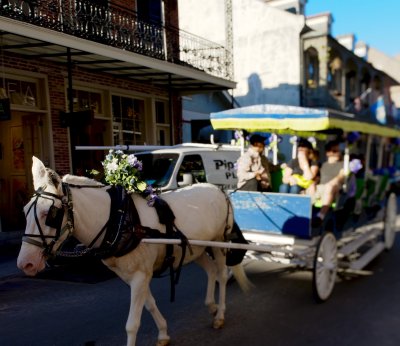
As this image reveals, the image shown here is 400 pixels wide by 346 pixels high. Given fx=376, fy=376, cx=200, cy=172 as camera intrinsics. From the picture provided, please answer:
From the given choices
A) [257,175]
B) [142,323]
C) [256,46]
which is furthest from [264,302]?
[256,46]

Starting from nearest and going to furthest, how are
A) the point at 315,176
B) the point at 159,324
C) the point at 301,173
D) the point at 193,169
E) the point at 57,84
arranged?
1. the point at 159,324
2. the point at 315,176
3. the point at 301,173
4. the point at 193,169
5. the point at 57,84

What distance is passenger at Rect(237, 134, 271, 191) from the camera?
6.00 m

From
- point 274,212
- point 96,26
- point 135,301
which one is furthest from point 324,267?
point 96,26

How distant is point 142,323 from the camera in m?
4.43

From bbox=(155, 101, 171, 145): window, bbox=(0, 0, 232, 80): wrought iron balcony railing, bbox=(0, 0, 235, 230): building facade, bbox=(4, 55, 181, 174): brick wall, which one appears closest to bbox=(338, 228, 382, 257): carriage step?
bbox=(0, 0, 235, 230): building facade

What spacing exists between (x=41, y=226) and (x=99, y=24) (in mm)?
9335

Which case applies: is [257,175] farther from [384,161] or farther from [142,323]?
[384,161]

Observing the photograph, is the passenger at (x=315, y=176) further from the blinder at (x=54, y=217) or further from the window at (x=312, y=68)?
the window at (x=312, y=68)

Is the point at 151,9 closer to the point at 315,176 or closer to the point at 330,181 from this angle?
the point at 315,176

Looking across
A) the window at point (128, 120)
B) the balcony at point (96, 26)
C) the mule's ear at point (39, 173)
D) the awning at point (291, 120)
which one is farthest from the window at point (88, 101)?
the mule's ear at point (39, 173)

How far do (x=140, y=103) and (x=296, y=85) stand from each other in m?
10.8

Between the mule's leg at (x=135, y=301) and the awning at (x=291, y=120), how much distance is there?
2964mm

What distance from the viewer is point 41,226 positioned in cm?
281

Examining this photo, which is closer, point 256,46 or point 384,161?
point 384,161
